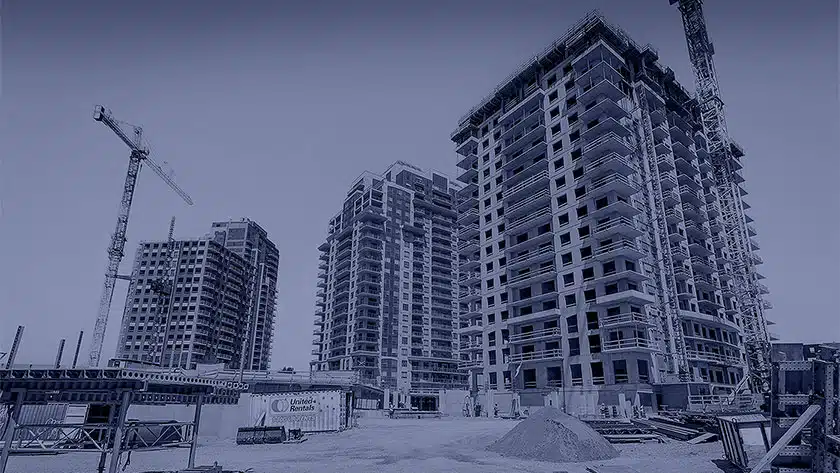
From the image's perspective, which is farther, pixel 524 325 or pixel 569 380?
pixel 524 325

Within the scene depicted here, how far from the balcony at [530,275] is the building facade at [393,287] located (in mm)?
45441

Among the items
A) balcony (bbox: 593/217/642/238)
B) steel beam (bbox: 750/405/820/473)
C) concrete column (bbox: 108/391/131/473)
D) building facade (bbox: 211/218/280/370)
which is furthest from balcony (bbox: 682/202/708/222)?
building facade (bbox: 211/218/280/370)

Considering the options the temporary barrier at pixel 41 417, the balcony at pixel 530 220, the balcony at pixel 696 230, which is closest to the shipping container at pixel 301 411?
the temporary barrier at pixel 41 417

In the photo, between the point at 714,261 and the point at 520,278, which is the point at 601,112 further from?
the point at 714,261

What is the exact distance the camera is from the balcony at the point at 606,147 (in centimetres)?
5249

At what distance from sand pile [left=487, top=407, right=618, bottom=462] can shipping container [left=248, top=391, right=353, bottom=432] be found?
1855cm

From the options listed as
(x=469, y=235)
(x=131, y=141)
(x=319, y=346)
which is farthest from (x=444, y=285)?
(x=131, y=141)

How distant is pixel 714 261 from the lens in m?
65.3

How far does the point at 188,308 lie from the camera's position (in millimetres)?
118375

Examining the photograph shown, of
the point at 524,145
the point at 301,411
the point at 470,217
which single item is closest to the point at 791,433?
the point at 301,411

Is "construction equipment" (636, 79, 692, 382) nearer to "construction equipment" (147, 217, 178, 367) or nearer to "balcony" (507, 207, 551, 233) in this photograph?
"balcony" (507, 207, 551, 233)

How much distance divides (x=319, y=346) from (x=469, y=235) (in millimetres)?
65199

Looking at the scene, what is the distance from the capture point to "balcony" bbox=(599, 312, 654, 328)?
45375mm

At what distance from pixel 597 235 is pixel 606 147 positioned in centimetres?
1076
